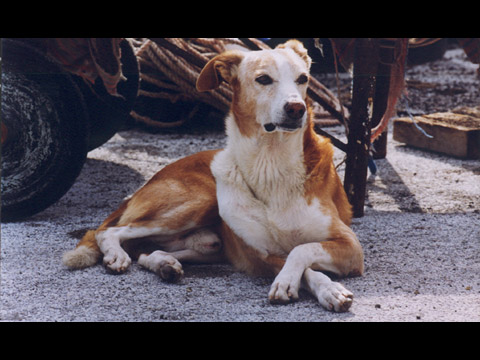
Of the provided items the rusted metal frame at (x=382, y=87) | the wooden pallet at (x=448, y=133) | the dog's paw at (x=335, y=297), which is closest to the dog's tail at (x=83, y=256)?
the dog's paw at (x=335, y=297)

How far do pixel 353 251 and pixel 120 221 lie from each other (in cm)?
133

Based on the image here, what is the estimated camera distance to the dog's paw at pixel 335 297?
2.63 metres

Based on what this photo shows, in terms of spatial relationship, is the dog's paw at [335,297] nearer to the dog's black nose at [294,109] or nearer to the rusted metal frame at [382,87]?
the dog's black nose at [294,109]

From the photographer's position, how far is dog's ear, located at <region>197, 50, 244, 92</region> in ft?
10.3

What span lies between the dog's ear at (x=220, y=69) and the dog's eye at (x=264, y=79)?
0.83 feet

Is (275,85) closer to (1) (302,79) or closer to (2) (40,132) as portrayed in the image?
(1) (302,79)

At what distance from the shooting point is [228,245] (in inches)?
131

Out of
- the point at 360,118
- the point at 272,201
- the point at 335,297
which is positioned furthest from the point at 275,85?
the point at 360,118

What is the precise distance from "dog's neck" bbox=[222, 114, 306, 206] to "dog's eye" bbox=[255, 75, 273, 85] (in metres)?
0.24

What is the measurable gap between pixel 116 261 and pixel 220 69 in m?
1.13

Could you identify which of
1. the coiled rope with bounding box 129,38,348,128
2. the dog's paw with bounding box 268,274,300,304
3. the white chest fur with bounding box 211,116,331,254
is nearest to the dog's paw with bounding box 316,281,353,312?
the dog's paw with bounding box 268,274,300,304

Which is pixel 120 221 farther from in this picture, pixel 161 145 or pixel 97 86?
pixel 161 145

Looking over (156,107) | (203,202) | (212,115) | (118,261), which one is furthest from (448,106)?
(118,261)

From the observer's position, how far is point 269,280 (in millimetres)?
3059
